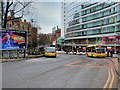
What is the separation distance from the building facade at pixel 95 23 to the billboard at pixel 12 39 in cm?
3043

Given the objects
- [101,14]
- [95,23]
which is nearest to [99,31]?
[95,23]

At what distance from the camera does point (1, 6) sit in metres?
23.1

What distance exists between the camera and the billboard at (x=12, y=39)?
19734mm

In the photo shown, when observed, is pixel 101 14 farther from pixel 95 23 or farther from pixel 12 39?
pixel 12 39

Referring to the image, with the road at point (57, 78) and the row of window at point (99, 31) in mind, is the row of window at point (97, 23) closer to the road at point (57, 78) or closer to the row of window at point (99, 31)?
the row of window at point (99, 31)

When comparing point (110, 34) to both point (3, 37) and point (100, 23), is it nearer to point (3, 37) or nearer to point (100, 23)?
point (100, 23)

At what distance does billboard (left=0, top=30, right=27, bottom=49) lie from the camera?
19.7 metres

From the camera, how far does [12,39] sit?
2066cm

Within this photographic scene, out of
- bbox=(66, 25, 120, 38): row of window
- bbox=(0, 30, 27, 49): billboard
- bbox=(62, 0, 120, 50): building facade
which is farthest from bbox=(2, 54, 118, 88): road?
bbox=(66, 25, 120, 38): row of window

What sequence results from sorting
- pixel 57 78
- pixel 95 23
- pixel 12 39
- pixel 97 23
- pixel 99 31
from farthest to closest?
pixel 95 23 → pixel 97 23 → pixel 99 31 → pixel 12 39 → pixel 57 78

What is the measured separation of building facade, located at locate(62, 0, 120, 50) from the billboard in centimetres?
3043

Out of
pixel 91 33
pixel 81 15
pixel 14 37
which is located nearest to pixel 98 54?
pixel 14 37

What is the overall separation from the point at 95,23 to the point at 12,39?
139 ft

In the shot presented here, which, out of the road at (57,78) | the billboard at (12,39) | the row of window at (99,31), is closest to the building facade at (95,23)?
the row of window at (99,31)
